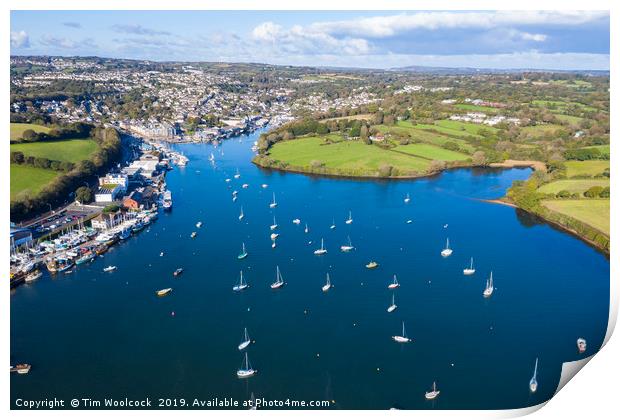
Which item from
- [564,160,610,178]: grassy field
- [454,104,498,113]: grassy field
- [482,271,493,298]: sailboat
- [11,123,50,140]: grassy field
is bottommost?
[482,271,493,298]: sailboat

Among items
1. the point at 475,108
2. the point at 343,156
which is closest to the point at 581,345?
the point at 343,156

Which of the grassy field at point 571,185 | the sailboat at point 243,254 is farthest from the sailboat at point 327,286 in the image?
the grassy field at point 571,185

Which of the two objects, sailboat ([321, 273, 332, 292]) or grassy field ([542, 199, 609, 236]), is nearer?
sailboat ([321, 273, 332, 292])

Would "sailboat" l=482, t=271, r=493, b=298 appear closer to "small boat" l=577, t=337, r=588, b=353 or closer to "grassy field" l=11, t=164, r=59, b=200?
"small boat" l=577, t=337, r=588, b=353

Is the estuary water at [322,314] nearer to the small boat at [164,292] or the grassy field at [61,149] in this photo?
the small boat at [164,292]

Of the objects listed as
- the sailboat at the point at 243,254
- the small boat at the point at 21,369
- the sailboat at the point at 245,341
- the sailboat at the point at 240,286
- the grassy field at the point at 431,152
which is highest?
the grassy field at the point at 431,152

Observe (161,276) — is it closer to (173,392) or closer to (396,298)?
(173,392)

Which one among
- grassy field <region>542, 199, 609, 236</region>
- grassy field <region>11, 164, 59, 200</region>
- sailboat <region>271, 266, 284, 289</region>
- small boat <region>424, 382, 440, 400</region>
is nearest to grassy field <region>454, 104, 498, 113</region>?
grassy field <region>542, 199, 609, 236</region>
